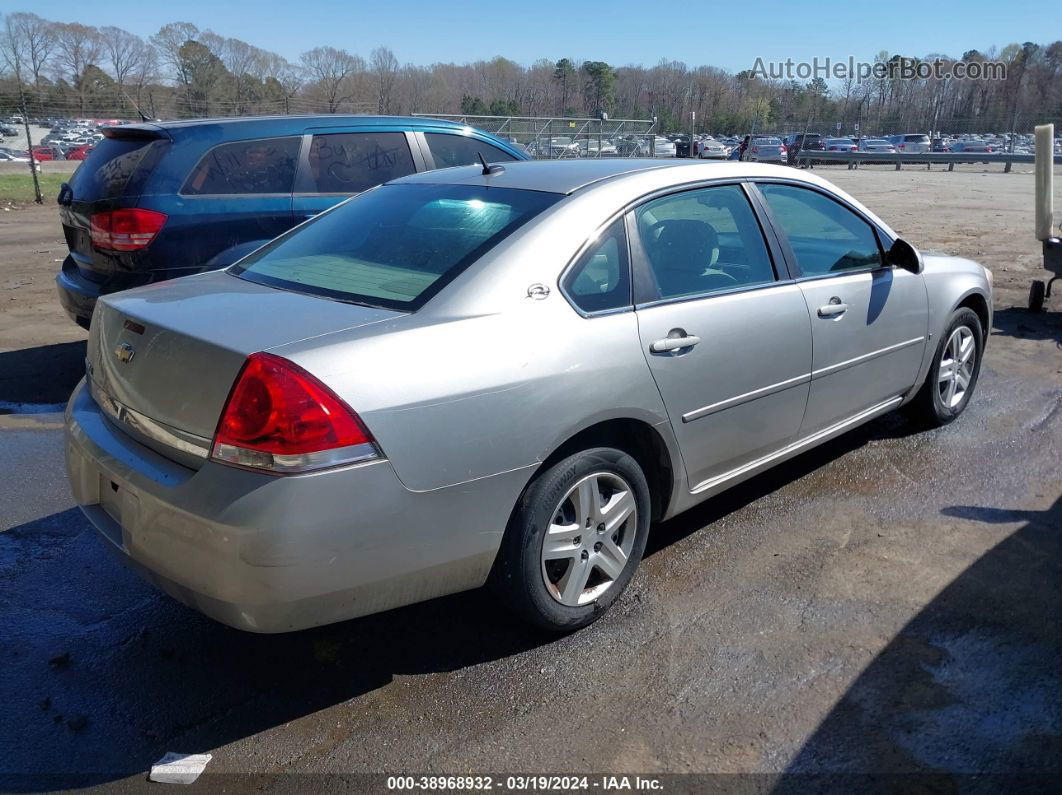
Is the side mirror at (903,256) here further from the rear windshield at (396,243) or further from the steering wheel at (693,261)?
the rear windshield at (396,243)

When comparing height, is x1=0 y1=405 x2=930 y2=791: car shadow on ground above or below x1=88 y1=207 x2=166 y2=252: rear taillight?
below

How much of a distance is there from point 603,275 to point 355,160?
12.6 feet

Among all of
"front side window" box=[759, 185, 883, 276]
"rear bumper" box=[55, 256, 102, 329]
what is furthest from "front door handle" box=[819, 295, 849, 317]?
"rear bumper" box=[55, 256, 102, 329]

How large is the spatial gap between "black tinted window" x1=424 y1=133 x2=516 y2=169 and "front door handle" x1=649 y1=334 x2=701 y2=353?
12.9ft

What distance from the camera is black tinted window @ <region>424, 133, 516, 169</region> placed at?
6.89 meters

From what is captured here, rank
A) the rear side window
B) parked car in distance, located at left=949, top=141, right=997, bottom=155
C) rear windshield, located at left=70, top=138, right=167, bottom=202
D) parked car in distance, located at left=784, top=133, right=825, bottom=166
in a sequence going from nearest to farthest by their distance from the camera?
1. rear windshield, located at left=70, top=138, right=167, bottom=202
2. the rear side window
3. parked car in distance, located at left=784, top=133, right=825, bottom=166
4. parked car in distance, located at left=949, top=141, right=997, bottom=155

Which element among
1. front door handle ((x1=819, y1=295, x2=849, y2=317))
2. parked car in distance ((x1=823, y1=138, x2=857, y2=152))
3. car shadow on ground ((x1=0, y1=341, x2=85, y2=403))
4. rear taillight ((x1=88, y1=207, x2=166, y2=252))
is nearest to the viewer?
front door handle ((x1=819, y1=295, x2=849, y2=317))

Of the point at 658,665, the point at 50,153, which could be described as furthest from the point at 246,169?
the point at 50,153

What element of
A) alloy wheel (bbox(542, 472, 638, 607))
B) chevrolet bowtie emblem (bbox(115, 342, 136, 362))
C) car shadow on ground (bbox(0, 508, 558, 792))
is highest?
chevrolet bowtie emblem (bbox(115, 342, 136, 362))

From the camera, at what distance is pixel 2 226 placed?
15211 mm

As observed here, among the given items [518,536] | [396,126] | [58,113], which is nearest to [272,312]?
[518,536]

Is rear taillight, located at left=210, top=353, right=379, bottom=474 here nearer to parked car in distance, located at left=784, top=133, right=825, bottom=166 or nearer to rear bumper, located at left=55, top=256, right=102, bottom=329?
rear bumper, located at left=55, top=256, right=102, bottom=329

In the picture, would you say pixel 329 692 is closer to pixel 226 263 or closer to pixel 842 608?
pixel 842 608

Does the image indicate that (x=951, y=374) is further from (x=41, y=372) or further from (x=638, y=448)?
(x=41, y=372)
